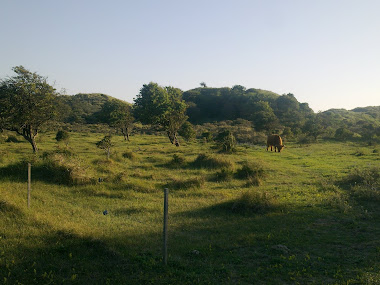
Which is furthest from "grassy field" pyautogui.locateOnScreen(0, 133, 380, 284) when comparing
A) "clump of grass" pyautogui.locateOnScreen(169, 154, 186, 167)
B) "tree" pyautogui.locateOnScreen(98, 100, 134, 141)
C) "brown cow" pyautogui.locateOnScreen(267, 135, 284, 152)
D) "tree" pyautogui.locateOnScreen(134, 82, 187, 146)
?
"tree" pyautogui.locateOnScreen(98, 100, 134, 141)

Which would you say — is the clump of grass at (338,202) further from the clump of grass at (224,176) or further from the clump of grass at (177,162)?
the clump of grass at (177,162)

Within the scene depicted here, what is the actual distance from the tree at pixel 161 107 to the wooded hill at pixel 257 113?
58.3ft

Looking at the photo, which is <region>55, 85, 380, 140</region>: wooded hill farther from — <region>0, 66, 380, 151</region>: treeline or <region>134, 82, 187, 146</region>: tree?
<region>134, 82, 187, 146</region>: tree

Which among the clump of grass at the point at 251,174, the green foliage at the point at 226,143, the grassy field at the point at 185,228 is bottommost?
the grassy field at the point at 185,228

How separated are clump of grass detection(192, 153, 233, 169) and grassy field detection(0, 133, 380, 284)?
252cm

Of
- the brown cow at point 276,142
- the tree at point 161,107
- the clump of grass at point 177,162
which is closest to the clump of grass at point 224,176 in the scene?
the clump of grass at point 177,162

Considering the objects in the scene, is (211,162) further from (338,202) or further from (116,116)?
(116,116)

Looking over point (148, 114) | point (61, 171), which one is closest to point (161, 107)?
point (148, 114)

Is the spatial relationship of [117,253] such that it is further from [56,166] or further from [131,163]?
[131,163]

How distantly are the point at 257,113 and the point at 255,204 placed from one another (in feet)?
142

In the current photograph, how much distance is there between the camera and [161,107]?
105 feet

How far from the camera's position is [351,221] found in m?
8.73

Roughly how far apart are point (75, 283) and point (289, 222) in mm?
6255

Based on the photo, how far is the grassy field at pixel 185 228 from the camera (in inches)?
222
